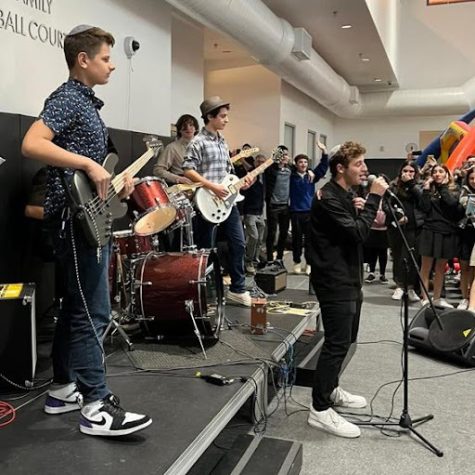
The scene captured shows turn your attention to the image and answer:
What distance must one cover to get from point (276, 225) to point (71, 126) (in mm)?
6387

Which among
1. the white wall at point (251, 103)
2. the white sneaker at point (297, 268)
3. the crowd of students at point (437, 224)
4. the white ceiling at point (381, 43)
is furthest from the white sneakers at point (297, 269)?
the white ceiling at point (381, 43)

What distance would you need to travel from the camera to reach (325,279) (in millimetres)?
2975

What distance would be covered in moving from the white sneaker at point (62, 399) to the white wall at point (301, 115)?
30.2ft

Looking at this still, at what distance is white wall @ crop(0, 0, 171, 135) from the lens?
12.7 feet

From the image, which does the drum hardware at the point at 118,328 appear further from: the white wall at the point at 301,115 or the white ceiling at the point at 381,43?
the white wall at the point at 301,115

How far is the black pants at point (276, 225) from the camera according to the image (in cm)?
827

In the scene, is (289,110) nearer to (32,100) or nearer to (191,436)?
(32,100)

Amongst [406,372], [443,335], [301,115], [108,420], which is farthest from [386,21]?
[108,420]

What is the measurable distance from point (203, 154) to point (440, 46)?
533 inches

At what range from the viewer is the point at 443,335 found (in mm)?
4477

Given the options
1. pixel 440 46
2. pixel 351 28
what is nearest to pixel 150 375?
pixel 351 28

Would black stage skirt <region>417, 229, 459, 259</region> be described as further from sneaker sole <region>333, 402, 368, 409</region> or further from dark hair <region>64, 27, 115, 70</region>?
dark hair <region>64, 27, 115, 70</region>

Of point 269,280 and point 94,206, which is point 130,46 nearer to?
point 269,280

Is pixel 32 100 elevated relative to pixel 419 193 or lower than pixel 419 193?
elevated
